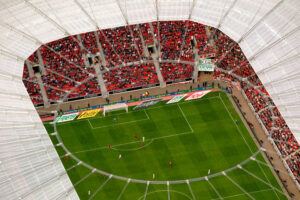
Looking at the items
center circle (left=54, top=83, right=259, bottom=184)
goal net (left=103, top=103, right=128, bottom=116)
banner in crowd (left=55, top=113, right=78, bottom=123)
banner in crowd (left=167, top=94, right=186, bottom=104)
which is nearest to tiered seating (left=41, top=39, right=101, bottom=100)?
banner in crowd (left=55, top=113, right=78, bottom=123)

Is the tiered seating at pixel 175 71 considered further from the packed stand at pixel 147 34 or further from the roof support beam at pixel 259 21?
the roof support beam at pixel 259 21

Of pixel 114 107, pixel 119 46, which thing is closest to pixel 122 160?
pixel 114 107

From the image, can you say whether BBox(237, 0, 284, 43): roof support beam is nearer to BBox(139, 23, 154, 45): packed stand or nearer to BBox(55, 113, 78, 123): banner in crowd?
BBox(139, 23, 154, 45): packed stand

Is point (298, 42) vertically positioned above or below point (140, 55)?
below

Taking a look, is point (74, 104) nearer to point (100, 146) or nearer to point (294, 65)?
point (100, 146)

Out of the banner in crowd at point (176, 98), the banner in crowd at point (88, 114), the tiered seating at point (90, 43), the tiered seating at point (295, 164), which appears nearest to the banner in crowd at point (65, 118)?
the banner in crowd at point (88, 114)

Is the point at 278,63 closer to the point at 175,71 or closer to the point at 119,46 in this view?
the point at 175,71

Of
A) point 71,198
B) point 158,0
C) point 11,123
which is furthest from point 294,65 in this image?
point 11,123
